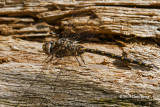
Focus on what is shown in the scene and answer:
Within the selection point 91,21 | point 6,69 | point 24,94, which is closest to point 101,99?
point 24,94

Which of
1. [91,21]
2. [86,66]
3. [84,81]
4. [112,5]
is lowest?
[84,81]

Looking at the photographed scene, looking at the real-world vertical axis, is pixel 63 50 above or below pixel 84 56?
above

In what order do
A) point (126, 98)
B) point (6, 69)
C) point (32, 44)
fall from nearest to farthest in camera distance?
point (126, 98) < point (6, 69) < point (32, 44)

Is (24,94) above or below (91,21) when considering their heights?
below

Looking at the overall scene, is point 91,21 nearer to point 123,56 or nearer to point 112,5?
point 112,5

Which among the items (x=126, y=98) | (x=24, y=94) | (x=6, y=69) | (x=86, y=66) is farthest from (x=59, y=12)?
(x=126, y=98)

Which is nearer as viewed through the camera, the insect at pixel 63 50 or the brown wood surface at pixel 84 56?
the brown wood surface at pixel 84 56

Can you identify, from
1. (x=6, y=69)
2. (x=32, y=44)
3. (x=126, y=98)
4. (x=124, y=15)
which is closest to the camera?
(x=126, y=98)

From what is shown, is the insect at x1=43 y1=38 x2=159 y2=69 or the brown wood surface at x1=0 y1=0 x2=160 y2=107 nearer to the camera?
the brown wood surface at x1=0 y1=0 x2=160 y2=107

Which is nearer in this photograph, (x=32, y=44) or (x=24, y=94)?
(x=24, y=94)
